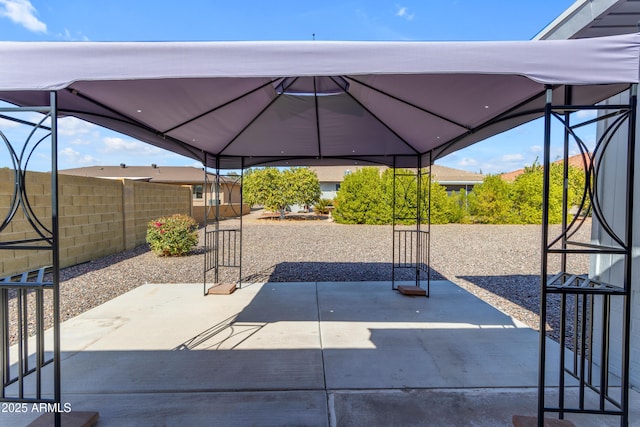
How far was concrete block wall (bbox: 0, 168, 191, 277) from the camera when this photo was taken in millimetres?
5258

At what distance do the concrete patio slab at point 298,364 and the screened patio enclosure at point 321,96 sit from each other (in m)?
0.41

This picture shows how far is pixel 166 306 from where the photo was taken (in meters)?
4.40

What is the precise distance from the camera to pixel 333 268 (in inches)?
283

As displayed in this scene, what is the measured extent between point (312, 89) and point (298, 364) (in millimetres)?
2686

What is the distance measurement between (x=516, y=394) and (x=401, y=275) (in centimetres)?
410

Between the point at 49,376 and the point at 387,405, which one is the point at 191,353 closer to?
the point at 49,376

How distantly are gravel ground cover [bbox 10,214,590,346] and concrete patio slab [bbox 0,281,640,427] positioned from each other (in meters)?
0.95

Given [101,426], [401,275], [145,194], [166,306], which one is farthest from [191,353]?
[145,194]

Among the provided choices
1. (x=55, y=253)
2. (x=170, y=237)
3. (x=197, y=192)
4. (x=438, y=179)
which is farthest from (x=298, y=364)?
(x=197, y=192)

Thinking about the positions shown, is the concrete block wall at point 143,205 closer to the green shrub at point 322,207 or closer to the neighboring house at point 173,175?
the neighboring house at point 173,175

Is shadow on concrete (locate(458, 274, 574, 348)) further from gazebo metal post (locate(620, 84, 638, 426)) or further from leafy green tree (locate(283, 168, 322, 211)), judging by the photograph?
leafy green tree (locate(283, 168, 322, 211))

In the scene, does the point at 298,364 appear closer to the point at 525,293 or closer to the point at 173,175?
the point at 525,293

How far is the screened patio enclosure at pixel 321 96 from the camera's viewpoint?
5.78ft

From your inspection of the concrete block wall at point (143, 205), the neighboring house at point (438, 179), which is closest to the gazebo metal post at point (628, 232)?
the concrete block wall at point (143, 205)
